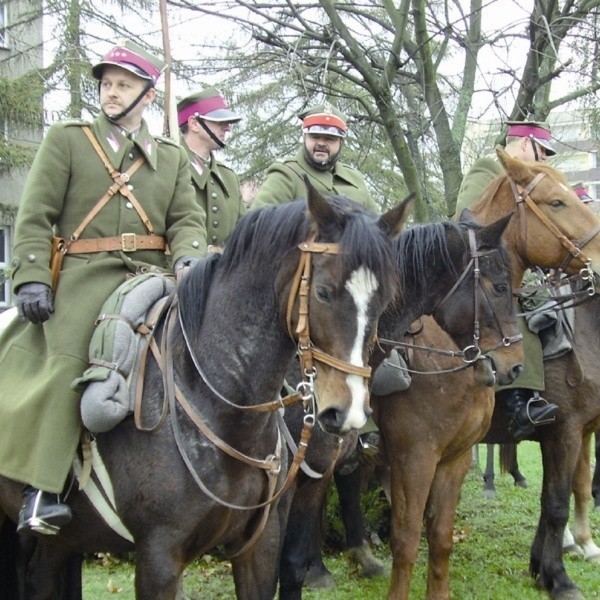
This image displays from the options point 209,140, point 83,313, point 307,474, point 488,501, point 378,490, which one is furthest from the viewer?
point 488,501

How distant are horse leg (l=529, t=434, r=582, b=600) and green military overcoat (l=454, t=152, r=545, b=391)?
54 centimetres

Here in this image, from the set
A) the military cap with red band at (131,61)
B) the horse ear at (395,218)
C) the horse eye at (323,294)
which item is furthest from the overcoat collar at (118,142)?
the horse eye at (323,294)

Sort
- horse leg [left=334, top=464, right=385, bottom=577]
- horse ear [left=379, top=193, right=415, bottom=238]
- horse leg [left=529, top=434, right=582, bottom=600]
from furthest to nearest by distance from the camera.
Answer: horse leg [left=334, top=464, right=385, bottom=577] < horse leg [left=529, top=434, right=582, bottom=600] < horse ear [left=379, top=193, right=415, bottom=238]

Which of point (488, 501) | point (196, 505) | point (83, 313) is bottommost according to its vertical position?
point (488, 501)

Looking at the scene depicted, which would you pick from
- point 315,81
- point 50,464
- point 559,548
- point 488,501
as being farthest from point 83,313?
point 488,501

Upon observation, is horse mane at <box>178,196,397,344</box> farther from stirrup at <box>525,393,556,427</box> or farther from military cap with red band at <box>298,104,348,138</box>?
stirrup at <box>525,393,556,427</box>

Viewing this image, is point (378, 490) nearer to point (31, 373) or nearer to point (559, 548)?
point (559, 548)

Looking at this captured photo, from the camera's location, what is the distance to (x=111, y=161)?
439 cm

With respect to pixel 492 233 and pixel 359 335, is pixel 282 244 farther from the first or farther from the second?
pixel 492 233

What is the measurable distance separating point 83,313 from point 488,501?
748cm


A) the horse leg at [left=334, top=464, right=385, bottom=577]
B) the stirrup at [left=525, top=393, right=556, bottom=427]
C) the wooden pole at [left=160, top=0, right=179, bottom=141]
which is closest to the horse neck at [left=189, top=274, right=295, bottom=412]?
the stirrup at [left=525, top=393, right=556, bottom=427]

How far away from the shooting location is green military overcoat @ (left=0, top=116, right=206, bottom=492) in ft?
13.3

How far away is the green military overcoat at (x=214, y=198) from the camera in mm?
6336

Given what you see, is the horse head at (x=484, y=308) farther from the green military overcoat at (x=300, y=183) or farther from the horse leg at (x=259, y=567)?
the horse leg at (x=259, y=567)
